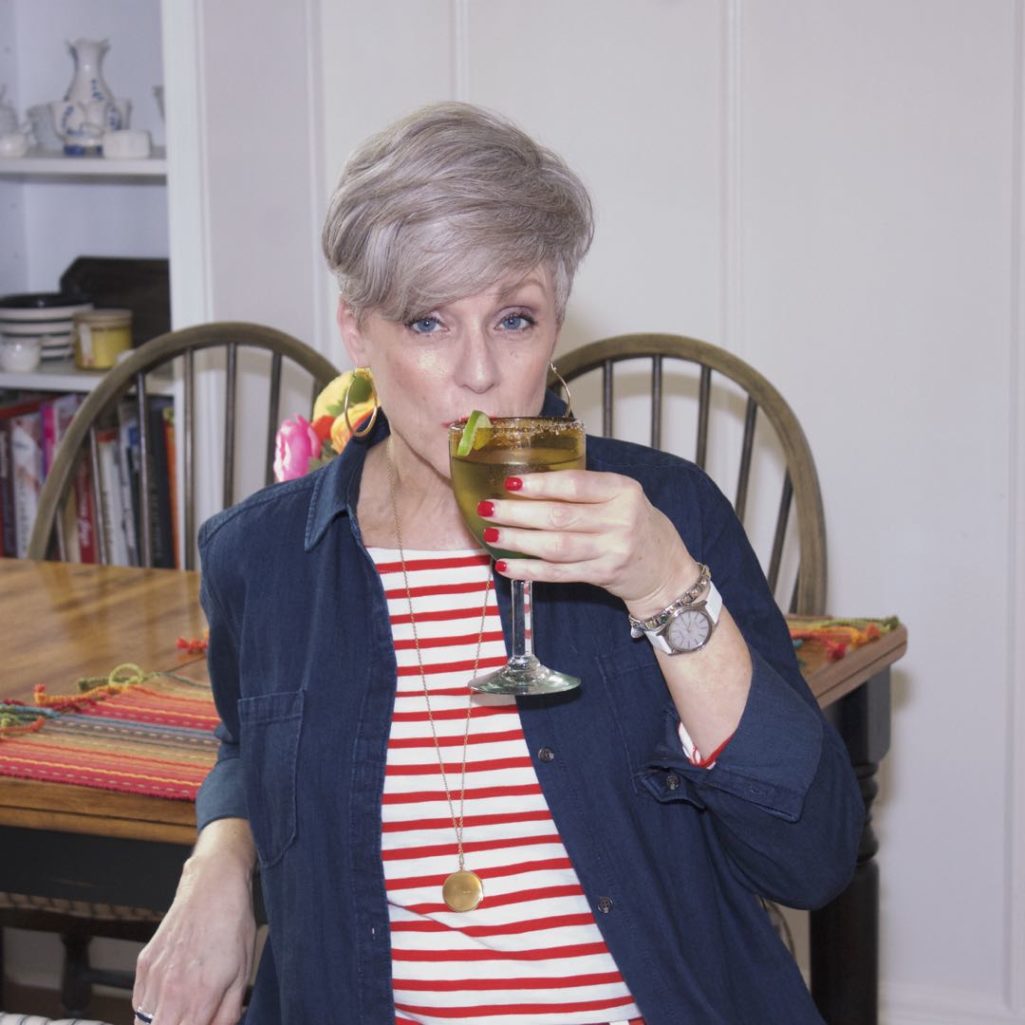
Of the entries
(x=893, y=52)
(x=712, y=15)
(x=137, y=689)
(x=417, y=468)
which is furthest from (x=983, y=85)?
(x=137, y=689)

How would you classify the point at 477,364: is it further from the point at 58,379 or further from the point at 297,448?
the point at 58,379

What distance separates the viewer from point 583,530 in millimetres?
1161

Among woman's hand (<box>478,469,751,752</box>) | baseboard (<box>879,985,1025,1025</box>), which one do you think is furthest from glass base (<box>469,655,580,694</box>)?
baseboard (<box>879,985,1025,1025</box>)

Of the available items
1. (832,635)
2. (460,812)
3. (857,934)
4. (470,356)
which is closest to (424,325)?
(470,356)

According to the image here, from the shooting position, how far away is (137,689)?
179 cm

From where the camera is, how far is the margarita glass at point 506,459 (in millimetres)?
1199

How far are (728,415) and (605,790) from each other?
1441 millimetres

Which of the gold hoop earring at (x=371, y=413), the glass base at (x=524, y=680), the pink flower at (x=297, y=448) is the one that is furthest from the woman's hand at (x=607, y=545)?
the pink flower at (x=297, y=448)

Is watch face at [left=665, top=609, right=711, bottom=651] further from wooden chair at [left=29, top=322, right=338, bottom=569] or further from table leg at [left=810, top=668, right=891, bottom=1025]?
wooden chair at [left=29, top=322, right=338, bottom=569]

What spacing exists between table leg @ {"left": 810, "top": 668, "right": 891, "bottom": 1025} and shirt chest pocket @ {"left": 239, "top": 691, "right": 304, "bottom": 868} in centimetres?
74

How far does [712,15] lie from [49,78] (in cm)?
147

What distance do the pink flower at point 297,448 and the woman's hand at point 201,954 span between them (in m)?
0.57

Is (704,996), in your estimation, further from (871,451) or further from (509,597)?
(871,451)

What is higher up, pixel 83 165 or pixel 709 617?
pixel 83 165
